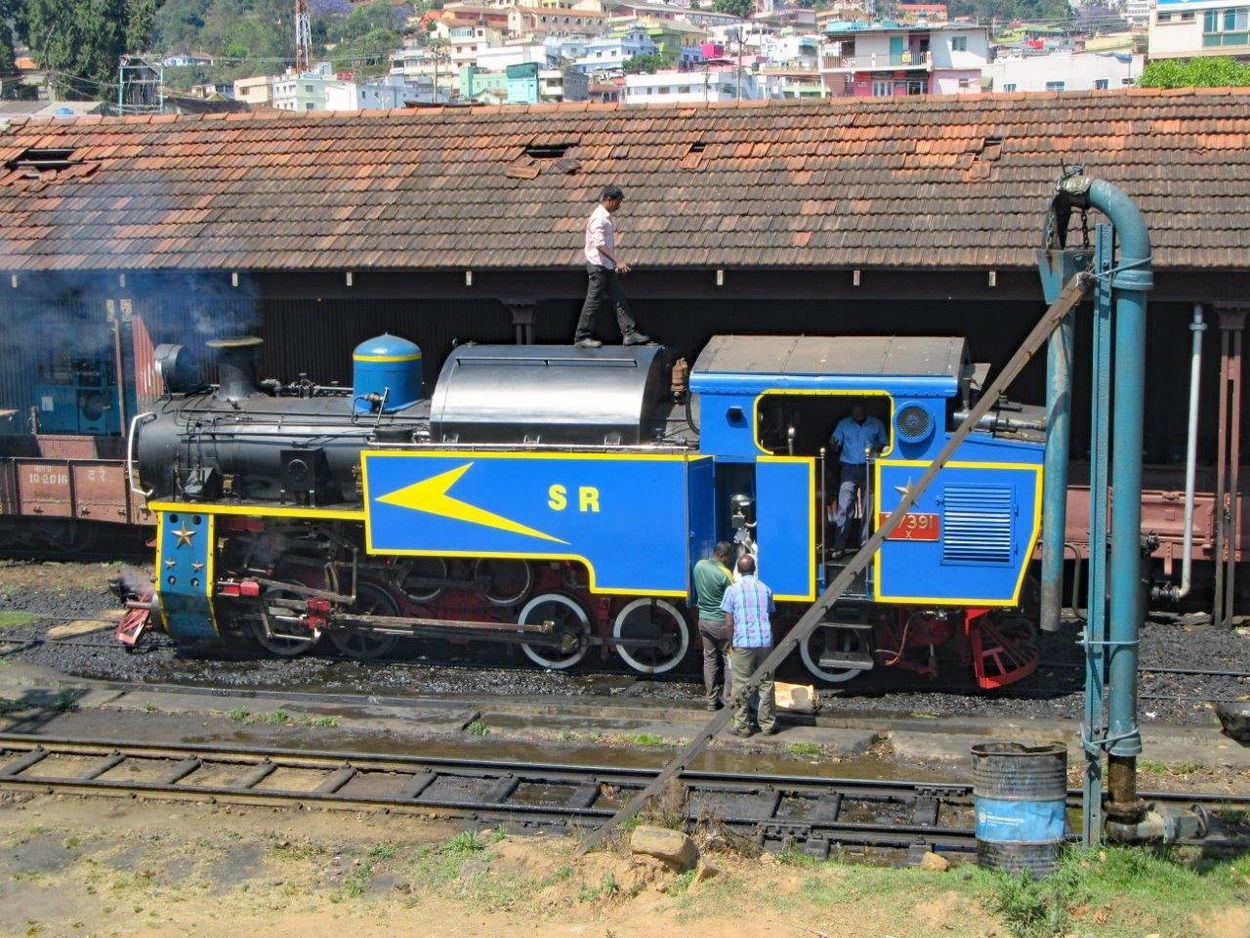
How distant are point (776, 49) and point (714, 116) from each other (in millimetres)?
169639

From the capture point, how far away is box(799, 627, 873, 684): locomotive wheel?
12.5 m

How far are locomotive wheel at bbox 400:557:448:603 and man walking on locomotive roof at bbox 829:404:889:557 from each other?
3.71 m

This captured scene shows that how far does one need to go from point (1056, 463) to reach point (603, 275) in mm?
5724

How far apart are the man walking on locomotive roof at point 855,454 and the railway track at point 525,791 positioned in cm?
258

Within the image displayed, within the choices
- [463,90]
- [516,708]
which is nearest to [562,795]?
[516,708]

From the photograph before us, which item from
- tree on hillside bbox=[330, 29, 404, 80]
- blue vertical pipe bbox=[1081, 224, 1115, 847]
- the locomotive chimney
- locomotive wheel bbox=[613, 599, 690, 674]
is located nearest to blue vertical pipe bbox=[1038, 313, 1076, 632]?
blue vertical pipe bbox=[1081, 224, 1115, 847]

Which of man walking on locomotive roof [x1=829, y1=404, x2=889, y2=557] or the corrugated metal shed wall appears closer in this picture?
man walking on locomotive roof [x1=829, y1=404, x2=889, y2=557]

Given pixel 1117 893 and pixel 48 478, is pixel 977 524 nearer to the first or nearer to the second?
pixel 1117 893

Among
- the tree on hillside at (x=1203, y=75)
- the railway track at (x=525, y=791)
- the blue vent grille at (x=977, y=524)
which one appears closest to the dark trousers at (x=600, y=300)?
the blue vent grille at (x=977, y=524)

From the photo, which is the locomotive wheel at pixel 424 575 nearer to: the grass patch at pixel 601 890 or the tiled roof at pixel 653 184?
the tiled roof at pixel 653 184

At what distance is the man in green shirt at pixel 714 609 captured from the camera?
38.3 ft

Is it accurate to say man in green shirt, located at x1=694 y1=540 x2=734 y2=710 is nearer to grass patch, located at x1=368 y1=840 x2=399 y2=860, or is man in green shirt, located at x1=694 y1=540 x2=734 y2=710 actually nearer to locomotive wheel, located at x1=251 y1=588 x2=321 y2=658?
grass patch, located at x1=368 y1=840 x2=399 y2=860

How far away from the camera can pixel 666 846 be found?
27.6 ft

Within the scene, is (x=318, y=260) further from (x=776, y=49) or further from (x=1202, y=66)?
(x=776, y=49)
